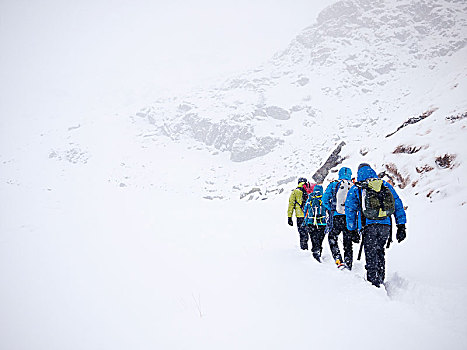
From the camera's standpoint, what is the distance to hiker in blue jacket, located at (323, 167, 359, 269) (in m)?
4.03

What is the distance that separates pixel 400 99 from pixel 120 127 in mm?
40319

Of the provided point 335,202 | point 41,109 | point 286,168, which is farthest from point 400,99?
point 41,109

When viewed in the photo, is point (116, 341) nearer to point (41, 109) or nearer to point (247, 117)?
point (247, 117)

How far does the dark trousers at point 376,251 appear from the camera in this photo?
3.34 metres

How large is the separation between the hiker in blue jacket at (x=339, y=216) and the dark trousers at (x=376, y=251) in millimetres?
549

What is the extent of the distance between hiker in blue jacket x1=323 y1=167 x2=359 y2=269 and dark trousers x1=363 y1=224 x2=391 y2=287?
1.80ft

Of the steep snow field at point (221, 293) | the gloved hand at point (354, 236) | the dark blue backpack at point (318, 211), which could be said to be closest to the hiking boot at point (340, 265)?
the steep snow field at point (221, 293)

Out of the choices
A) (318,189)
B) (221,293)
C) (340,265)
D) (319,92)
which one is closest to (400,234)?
(340,265)

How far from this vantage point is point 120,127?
129ft

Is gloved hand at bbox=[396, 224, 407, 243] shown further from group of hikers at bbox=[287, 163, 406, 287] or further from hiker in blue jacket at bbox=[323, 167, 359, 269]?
hiker in blue jacket at bbox=[323, 167, 359, 269]

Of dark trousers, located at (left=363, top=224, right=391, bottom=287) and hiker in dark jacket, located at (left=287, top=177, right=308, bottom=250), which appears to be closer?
dark trousers, located at (left=363, top=224, right=391, bottom=287)

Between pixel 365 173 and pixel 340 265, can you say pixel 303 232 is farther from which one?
pixel 365 173

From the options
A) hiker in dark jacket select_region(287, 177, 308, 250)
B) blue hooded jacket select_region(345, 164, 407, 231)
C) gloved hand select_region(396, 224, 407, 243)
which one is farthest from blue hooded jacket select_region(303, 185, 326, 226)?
gloved hand select_region(396, 224, 407, 243)

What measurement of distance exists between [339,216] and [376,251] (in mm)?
851
